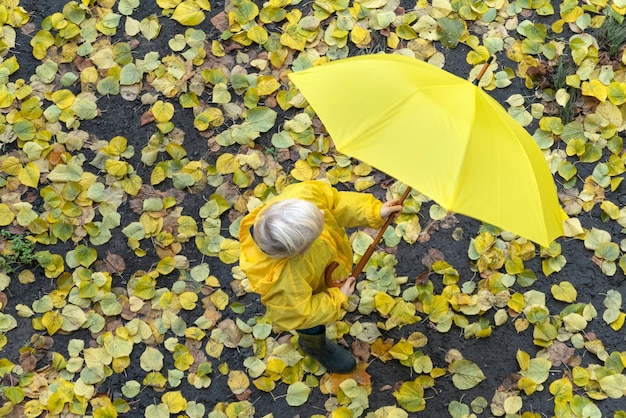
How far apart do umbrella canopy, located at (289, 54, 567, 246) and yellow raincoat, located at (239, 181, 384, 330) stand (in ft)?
1.16

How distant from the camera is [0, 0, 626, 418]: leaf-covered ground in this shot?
293 cm

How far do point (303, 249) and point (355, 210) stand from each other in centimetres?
39

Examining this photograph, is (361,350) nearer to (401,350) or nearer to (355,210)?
(401,350)

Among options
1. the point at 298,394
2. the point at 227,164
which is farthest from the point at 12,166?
the point at 298,394

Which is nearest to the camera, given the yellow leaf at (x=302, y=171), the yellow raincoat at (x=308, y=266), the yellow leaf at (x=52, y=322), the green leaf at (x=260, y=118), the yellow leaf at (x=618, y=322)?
the yellow raincoat at (x=308, y=266)

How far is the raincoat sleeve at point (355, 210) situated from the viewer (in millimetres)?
2391

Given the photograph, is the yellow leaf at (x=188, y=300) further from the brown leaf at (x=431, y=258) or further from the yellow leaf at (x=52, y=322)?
the brown leaf at (x=431, y=258)

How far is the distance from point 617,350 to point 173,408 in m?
1.90

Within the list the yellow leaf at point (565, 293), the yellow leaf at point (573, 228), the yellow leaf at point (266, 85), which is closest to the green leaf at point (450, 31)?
the yellow leaf at point (266, 85)

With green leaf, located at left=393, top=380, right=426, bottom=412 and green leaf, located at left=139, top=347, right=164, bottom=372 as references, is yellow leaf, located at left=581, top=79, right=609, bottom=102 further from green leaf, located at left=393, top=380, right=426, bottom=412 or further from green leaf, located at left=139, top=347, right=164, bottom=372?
green leaf, located at left=139, top=347, right=164, bottom=372

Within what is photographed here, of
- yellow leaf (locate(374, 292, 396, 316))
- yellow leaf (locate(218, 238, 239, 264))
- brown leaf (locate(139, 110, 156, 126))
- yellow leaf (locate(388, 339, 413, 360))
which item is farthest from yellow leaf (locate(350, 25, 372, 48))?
yellow leaf (locate(388, 339, 413, 360))

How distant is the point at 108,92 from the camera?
3.54 meters

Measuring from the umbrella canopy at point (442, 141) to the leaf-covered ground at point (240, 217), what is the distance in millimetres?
1004

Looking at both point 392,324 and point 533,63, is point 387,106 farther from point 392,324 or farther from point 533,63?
point 533,63
